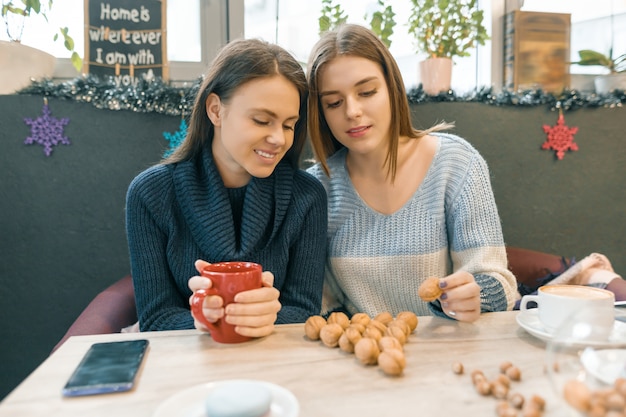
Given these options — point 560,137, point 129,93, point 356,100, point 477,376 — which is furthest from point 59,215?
point 560,137

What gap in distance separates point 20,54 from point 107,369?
1.51 m

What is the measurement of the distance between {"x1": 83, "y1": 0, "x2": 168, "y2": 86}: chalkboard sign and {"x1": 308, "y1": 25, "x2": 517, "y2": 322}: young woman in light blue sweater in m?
0.91

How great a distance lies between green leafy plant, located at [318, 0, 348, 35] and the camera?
197 centimetres

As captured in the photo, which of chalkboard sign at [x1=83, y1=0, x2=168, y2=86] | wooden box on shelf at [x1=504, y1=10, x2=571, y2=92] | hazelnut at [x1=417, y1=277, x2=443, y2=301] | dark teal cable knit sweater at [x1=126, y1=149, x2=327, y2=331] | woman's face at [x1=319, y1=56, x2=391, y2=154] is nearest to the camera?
hazelnut at [x1=417, y1=277, x2=443, y2=301]

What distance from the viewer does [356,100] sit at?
1263 millimetres

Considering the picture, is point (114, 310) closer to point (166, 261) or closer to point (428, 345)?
point (166, 261)

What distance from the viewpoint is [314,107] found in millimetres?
1328

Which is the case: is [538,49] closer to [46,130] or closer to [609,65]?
[609,65]

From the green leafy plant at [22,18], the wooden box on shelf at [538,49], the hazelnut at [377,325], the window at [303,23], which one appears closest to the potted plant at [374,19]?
the window at [303,23]

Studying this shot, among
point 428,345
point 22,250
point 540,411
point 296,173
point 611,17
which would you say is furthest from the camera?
point 611,17

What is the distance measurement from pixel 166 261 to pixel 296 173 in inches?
16.0

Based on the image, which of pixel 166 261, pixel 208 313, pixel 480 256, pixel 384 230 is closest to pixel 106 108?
pixel 166 261

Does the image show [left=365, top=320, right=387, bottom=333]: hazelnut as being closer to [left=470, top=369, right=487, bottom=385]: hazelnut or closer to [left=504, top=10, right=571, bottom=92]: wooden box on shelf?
[left=470, top=369, right=487, bottom=385]: hazelnut

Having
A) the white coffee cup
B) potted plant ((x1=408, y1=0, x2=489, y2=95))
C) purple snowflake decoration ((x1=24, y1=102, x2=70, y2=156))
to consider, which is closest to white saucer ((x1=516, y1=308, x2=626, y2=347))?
the white coffee cup
